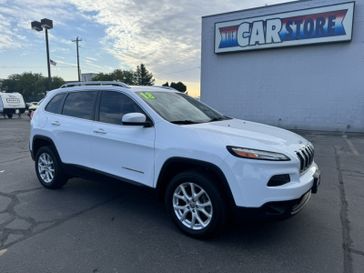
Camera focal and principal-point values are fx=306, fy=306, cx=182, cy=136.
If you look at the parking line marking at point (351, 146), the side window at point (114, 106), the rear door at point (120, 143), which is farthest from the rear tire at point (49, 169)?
the parking line marking at point (351, 146)

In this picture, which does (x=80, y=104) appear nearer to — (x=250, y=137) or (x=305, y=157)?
(x=250, y=137)

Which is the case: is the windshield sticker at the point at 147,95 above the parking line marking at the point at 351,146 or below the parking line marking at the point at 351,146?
above

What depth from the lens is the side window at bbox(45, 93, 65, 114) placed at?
5.32 meters

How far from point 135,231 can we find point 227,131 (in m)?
1.66

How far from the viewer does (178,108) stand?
14.2 feet

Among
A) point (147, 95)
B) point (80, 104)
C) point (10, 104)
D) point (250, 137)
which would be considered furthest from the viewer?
point (10, 104)

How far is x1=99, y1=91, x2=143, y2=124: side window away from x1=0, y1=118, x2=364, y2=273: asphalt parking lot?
965mm

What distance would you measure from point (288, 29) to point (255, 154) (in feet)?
45.1

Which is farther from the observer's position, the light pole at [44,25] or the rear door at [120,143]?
the light pole at [44,25]

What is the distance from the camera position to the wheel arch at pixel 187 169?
127 inches

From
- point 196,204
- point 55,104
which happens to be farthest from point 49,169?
point 196,204

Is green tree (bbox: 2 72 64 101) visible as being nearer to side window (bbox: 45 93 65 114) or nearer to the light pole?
the light pole

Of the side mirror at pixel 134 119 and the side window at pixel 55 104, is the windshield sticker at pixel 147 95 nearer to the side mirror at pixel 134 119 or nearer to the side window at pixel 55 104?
the side mirror at pixel 134 119

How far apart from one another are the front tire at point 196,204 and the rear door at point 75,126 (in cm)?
169
